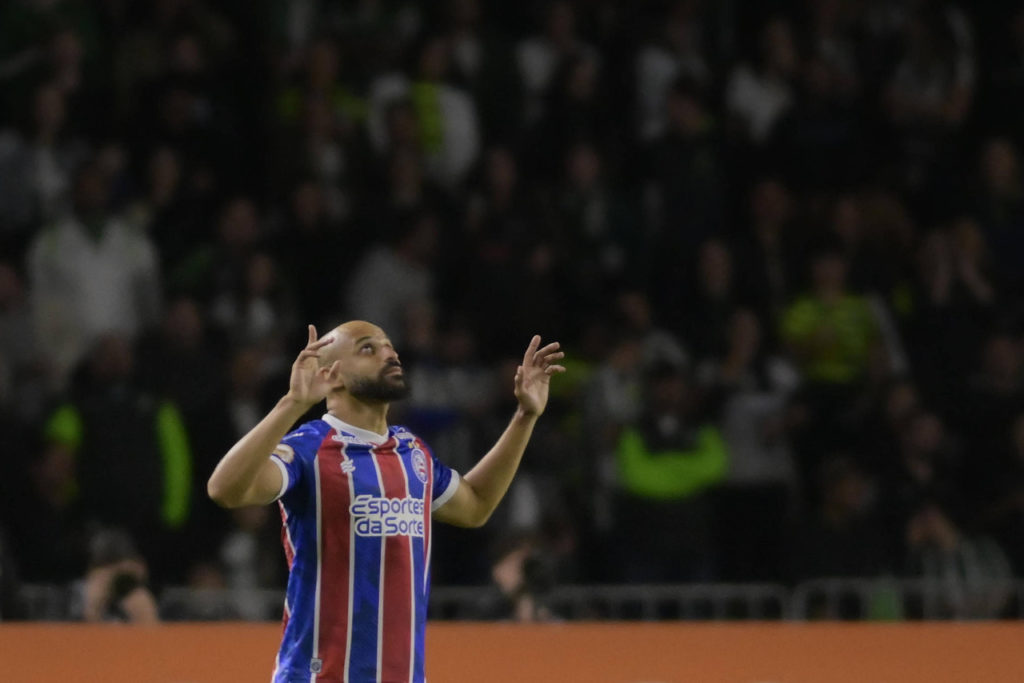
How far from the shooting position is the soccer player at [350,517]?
4785mm

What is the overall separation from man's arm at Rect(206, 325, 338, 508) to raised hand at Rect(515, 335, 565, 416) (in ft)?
2.62

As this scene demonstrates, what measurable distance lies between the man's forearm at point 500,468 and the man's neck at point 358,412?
0.40m

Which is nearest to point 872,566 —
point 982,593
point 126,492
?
point 982,593

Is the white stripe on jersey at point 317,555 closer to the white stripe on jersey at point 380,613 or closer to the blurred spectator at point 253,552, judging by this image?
the white stripe on jersey at point 380,613

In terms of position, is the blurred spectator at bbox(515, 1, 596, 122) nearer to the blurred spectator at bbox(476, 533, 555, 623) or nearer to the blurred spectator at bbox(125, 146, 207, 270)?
the blurred spectator at bbox(125, 146, 207, 270)

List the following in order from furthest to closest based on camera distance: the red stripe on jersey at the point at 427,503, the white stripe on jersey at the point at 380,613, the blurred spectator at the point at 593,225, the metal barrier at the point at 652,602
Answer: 1. the blurred spectator at the point at 593,225
2. the metal barrier at the point at 652,602
3. the red stripe on jersey at the point at 427,503
4. the white stripe on jersey at the point at 380,613

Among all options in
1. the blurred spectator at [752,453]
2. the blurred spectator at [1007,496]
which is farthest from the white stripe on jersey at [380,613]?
the blurred spectator at [1007,496]

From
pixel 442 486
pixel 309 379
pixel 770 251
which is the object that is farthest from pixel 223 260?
pixel 309 379

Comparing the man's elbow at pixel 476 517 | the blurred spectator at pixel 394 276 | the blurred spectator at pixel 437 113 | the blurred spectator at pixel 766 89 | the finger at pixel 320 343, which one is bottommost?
the man's elbow at pixel 476 517

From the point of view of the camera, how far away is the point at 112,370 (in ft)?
28.5

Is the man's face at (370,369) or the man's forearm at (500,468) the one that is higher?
the man's face at (370,369)

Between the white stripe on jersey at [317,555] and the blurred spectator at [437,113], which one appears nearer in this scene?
the white stripe on jersey at [317,555]

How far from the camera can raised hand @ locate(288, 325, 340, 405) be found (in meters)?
4.56

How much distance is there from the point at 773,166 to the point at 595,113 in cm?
109
